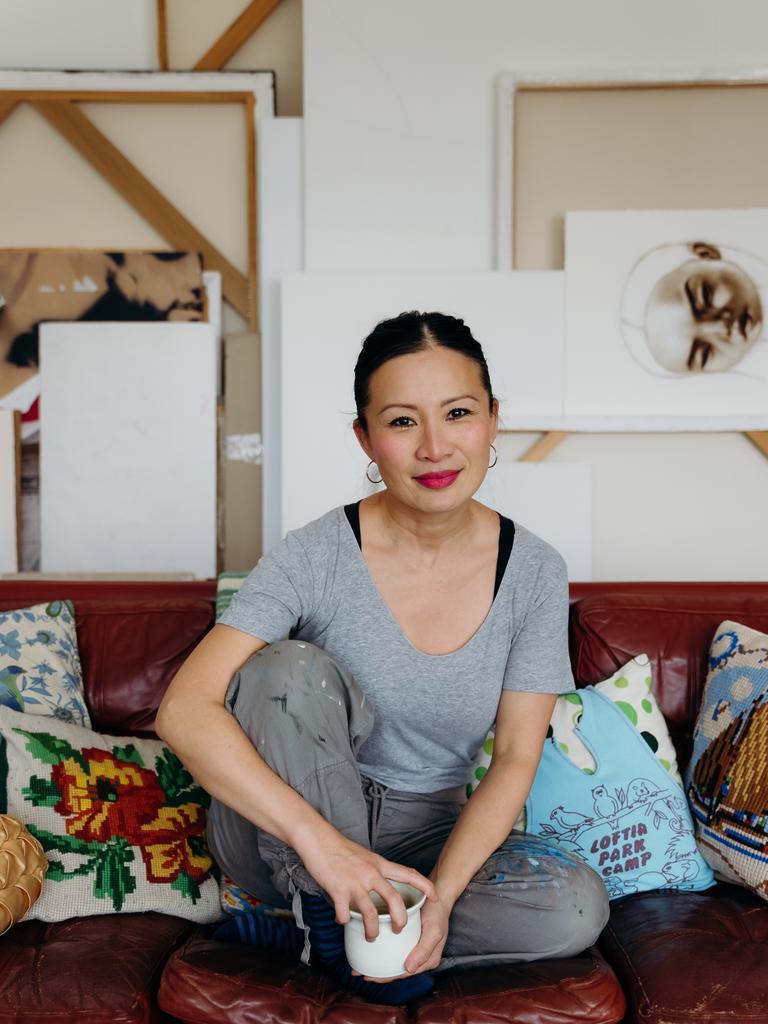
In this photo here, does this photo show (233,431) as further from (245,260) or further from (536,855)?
(536,855)

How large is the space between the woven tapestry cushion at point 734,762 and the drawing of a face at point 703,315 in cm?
184

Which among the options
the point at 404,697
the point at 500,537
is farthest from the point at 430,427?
the point at 404,697

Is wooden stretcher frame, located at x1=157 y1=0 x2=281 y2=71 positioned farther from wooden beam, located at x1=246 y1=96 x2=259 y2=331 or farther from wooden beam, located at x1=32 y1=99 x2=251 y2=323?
wooden beam, located at x1=32 y1=99 x2=251 y2=323

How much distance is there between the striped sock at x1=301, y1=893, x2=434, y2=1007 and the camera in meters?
1.43

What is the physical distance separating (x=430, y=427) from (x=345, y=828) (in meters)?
0.65

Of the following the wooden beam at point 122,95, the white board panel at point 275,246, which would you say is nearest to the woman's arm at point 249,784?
the white board panel at point 275,246

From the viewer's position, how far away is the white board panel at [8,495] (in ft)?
12.6

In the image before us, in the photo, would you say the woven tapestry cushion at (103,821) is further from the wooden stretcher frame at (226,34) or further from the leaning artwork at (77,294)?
the wooden stretcher frame at (226,34)

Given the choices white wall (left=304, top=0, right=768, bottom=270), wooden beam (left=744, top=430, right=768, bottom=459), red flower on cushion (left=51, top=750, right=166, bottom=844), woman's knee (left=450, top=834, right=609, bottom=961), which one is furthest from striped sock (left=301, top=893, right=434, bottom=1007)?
wooden beam (left=744, top=430, right=768, bottom=459)

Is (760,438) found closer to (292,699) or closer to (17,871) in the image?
(292,699)

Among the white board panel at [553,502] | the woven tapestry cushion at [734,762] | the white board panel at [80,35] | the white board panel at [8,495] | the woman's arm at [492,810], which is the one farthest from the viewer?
the white board panel at [80,35]

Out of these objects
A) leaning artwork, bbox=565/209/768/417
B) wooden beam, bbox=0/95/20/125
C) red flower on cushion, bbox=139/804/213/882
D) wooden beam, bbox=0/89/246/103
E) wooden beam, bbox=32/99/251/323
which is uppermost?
wooden beam, bbox=0/89/246/103

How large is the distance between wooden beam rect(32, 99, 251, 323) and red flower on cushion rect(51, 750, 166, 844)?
2.50 metres

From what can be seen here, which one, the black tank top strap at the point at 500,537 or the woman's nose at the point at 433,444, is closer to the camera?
the woman's nose at the point at 433,444
